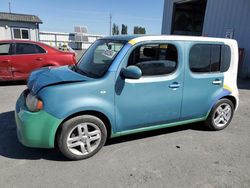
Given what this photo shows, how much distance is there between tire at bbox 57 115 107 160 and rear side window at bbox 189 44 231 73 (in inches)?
70.7

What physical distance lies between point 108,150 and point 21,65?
517 centimetres

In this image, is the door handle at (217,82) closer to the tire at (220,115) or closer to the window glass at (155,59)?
the tire at (220,115)

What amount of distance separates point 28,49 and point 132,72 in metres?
5.54

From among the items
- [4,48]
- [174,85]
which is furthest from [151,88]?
[4,48]

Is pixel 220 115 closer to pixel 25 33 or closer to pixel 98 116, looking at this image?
pixel 98 116

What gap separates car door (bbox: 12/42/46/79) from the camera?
22.8 feet

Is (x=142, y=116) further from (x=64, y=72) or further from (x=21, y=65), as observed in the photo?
(x=21, y=65)

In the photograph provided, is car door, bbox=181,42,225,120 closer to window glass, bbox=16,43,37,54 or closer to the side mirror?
the side mirror

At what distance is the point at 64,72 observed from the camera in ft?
10.8

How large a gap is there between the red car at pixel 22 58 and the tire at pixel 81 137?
4950 mm

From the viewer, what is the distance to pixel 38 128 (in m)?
2.70

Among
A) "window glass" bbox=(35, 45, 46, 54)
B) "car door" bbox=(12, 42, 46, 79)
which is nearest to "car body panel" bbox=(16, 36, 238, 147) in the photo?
"car door" bbox=(12, 42, 46, 79)

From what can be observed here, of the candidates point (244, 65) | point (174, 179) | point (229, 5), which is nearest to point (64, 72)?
point (174, 179)

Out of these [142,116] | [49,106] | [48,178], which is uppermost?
[49,106]
